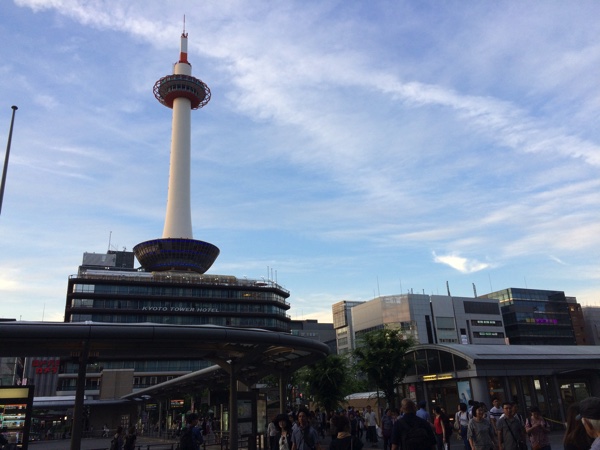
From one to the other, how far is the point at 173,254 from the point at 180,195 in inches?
537

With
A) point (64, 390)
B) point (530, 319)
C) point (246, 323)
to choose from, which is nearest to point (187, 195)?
point (246, 323)

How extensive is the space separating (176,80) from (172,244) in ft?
120

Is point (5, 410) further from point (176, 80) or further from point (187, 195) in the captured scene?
point (176, 80)

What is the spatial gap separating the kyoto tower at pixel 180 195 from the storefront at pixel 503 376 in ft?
256

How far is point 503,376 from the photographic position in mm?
25516

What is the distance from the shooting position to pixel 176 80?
108 m

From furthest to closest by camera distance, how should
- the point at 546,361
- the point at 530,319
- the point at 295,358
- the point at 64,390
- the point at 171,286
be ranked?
the point at 530,319 → the point at 171,286 → the point at 64,390 → the point at 546,361 → the point at 295,358

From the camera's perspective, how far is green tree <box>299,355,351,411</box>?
34.6m

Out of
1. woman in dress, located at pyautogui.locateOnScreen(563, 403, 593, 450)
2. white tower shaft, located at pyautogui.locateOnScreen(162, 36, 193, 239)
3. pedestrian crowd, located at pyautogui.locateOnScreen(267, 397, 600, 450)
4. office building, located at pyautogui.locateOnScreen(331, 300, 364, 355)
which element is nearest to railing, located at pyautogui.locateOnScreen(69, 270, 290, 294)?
white tower shaft, located at pyautogui.locateOnScreen(162, 36, 193, 239)

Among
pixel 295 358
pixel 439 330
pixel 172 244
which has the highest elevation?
pixel 172 244

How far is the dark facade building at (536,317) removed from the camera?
10493 cm

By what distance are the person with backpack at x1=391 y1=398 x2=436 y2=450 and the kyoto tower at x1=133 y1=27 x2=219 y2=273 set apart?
9687cm

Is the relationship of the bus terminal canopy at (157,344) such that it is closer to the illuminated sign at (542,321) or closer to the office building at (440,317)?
the office building at (440,317)

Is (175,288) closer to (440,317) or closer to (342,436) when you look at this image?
(440,317)
